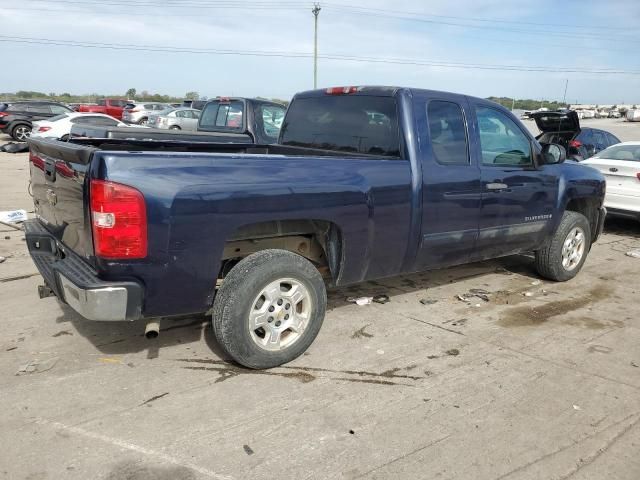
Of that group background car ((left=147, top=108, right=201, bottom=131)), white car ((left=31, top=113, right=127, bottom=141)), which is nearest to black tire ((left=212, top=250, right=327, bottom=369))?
white car ((left=31, top=113, right=127, bottom=141))

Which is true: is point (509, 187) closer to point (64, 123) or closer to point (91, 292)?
point (91, 292)

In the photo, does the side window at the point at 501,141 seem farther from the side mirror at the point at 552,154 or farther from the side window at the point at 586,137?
the side window at the point at 586,137

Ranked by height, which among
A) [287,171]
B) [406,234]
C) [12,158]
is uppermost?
[287,171]

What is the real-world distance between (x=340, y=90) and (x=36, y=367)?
3.29 metres

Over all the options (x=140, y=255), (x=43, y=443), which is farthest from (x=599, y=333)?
(x=43, y=443)

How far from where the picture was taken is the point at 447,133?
468 cm

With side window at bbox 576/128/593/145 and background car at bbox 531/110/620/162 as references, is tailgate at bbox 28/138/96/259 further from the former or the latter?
side window at bbox 576/128/593/145

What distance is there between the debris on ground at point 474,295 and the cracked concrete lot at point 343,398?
173mm

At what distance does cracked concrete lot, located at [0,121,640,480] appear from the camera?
278 cm

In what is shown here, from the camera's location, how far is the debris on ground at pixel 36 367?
3615 mm

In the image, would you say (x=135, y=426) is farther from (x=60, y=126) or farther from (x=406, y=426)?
(x=60, y=126)

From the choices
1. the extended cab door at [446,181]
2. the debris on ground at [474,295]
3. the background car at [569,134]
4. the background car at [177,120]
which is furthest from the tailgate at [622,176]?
the background car at [177,120]

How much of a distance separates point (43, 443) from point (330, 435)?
1.51 metres

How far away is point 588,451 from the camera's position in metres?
2.95
